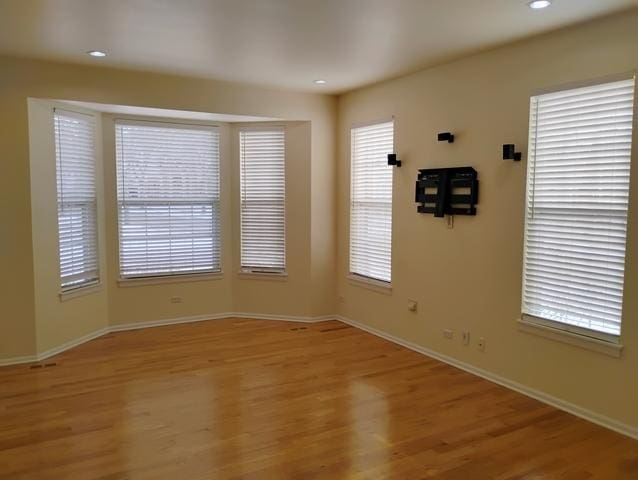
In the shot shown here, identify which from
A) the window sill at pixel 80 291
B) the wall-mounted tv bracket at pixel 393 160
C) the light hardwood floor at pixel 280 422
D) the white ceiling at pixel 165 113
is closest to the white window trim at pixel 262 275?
the light hardwood floor at pixel 280 422

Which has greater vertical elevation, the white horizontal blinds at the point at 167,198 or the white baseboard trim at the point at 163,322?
the white horizontal blinds at the point at 167,198

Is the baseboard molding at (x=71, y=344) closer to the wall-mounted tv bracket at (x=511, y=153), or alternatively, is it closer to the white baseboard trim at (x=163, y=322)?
the white baseboard trim at (x=163, y=322)

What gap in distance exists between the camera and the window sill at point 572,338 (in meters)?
3.38

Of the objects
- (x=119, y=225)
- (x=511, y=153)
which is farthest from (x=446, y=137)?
(x=119, y=225)

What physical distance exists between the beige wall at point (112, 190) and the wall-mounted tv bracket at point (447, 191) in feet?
5.15

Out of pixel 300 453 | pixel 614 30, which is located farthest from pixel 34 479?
pixel 614 30

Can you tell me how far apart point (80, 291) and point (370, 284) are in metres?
3.04

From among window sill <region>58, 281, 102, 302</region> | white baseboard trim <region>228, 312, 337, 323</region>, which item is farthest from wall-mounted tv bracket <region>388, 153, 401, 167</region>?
window sill <region>58, 281, 102, 302</region>

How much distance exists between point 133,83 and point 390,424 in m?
3.96

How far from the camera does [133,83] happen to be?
16.6 ft

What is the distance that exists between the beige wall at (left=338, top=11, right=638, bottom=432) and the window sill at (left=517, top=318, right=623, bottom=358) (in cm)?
5

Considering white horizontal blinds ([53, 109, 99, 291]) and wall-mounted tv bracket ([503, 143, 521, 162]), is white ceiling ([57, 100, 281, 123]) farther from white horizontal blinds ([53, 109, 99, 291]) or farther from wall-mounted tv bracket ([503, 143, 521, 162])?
wall-mounted tv bracket ([503, 143, 521, 162])

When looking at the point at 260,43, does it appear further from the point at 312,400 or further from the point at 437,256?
the point at 312,400

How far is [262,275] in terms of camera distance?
627 cm
